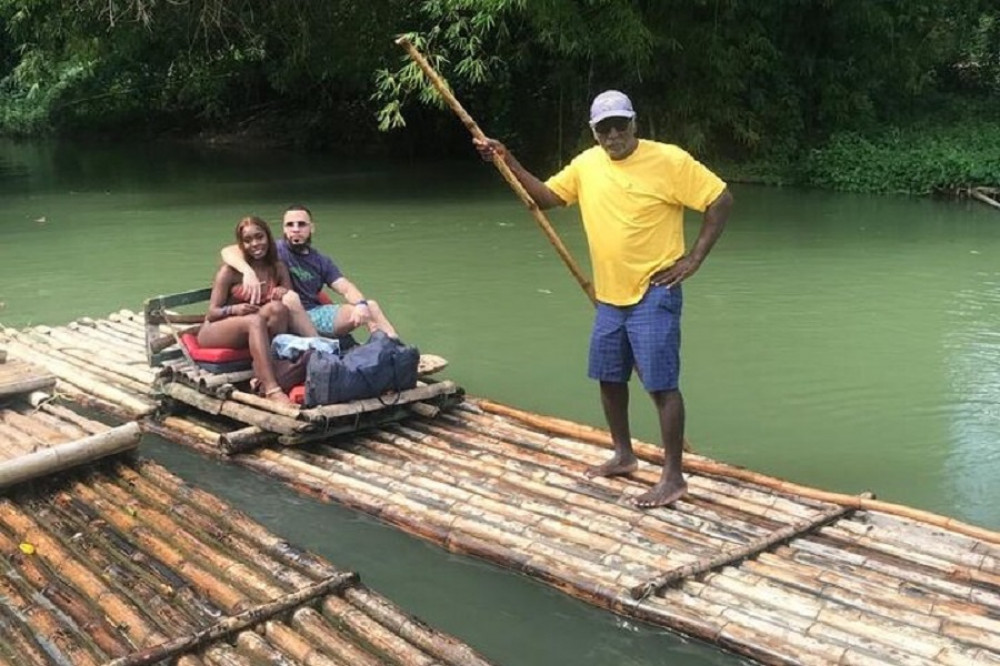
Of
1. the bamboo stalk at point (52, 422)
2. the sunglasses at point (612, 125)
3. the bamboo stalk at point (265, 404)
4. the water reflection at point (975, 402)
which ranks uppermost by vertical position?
the sunglasses at point (612, 125)

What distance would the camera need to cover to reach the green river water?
3.62 meters

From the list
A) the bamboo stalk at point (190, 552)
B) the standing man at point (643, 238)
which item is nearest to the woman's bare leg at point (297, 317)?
the bamboo stalk at point (190, 552)

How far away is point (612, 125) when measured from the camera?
3.37 meters

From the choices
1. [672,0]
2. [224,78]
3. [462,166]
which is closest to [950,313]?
[672,0]

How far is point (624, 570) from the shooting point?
3.22 metres

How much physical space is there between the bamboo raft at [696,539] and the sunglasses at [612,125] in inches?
48.7

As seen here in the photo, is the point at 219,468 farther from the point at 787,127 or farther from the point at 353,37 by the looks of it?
the point at 787,127

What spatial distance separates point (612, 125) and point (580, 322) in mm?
3770

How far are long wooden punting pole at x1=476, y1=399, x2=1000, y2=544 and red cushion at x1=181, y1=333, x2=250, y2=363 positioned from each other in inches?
41.9

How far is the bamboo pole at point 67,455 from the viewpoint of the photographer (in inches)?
144

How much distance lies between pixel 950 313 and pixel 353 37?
364 inches

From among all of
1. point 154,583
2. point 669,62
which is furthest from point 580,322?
point 669,62

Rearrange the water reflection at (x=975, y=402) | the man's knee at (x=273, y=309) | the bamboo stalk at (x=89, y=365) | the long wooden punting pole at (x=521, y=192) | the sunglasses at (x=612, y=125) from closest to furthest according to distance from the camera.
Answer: the sunglasses at (x=612, y=125)
the long wooden punting pole at (x=521, y=192)
the water reflection at (x=975, y=402)
the man's knee at (x=273, y=309)
the bamboo stalk at (x=89, y=365)

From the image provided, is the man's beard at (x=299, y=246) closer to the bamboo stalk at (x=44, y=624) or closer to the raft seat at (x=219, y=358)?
the raft seat at (x=219, y=358)
